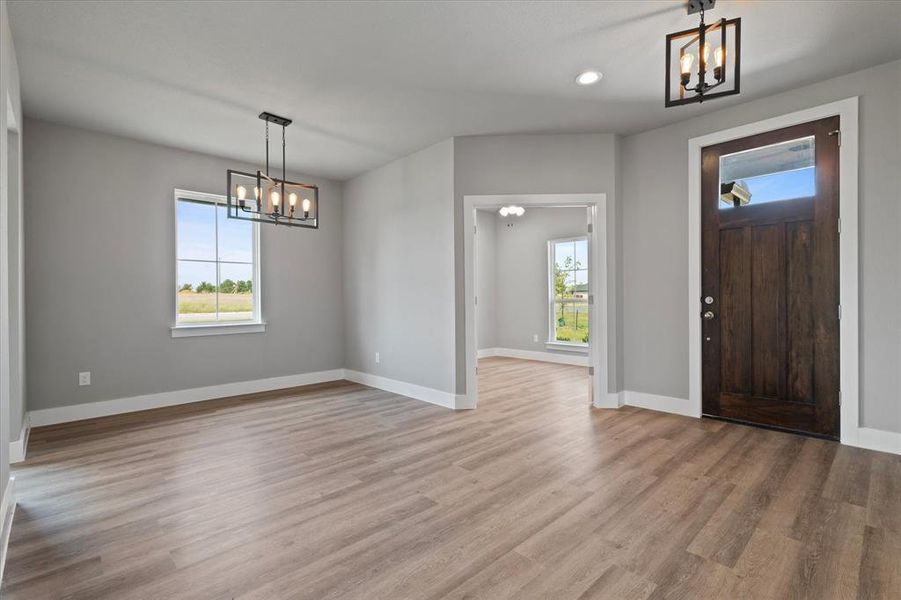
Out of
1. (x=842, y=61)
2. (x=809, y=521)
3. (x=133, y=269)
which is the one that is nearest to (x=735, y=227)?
(x=842, y=61)

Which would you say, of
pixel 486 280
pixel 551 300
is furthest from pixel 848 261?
pixel 486 280

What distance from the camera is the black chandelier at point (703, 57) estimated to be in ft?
6.84

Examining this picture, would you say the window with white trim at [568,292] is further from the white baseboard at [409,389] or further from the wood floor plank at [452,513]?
the wood floor plank at [452,513]

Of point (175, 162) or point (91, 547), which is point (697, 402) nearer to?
point (91, 547)

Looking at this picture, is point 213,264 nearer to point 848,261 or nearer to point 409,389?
point 409,389

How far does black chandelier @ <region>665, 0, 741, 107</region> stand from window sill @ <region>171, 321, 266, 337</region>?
487cm

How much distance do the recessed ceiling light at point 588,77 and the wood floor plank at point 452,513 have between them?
9.10 feet

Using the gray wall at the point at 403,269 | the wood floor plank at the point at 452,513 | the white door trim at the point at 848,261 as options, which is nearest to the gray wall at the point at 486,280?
the gray wall at the point at 403,269

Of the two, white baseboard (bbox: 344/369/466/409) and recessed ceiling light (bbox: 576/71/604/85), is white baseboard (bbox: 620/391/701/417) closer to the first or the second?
white baseboard (bbox: 344/369/466/409)

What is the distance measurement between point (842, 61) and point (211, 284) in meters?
6.09

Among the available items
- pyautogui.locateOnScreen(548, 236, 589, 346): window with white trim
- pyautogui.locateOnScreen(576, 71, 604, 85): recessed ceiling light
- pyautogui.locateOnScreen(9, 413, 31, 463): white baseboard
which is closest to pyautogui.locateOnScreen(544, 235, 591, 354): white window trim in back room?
pyautogui.locateOnScreen(548, 236, 589, 346): window with white trim

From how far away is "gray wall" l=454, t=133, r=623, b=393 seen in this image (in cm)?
443

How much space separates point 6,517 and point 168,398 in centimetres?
270

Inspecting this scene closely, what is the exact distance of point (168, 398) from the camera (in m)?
4.70
